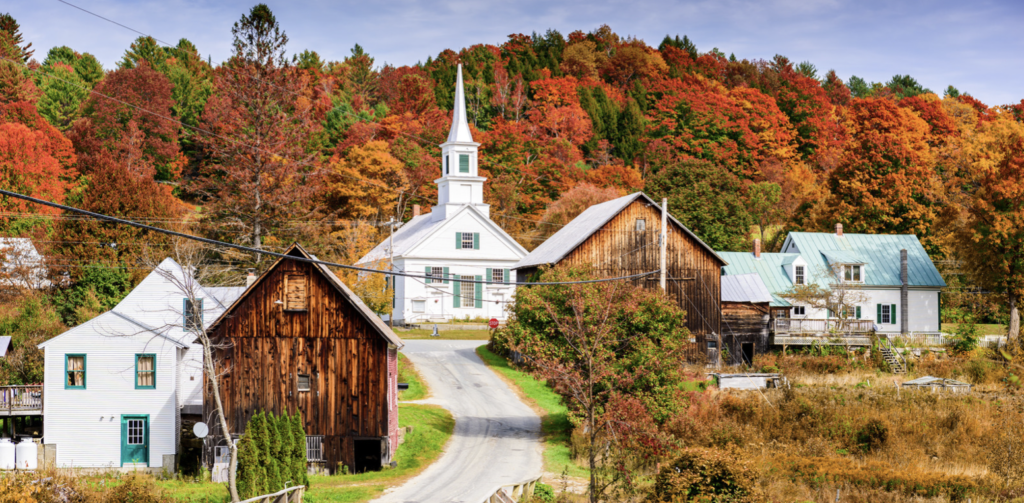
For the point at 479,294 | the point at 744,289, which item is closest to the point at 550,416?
the point at 744,289

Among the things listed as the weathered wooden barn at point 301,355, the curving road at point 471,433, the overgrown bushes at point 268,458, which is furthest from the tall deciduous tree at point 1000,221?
the overgrown bushes at point 268,458

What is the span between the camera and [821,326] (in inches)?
1836

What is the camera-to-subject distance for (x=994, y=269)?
47.8m

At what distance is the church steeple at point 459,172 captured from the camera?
61219mm

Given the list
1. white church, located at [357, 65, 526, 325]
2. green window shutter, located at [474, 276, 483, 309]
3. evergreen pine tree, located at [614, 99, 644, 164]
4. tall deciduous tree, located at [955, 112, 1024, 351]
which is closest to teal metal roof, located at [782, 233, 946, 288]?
tall deciduous tree, located at [955, 112, 1024, 351]

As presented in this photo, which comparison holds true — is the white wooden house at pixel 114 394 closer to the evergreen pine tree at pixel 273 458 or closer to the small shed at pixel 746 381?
the evergreen pine tree at pixel 273 458

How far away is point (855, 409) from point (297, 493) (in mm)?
21441

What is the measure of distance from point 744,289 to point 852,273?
31.8 ft

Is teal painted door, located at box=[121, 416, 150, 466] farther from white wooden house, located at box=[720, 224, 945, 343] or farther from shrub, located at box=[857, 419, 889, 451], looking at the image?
white wooden house, located at box=[720, 224, 945, 343]

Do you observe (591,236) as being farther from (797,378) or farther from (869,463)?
(869,463)

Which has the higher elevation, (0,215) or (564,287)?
(0,215)

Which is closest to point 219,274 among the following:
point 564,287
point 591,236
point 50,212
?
point 50,212

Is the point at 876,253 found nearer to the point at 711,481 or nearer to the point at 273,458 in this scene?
the point at 711,481

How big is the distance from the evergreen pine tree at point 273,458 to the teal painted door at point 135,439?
985 centimetres
